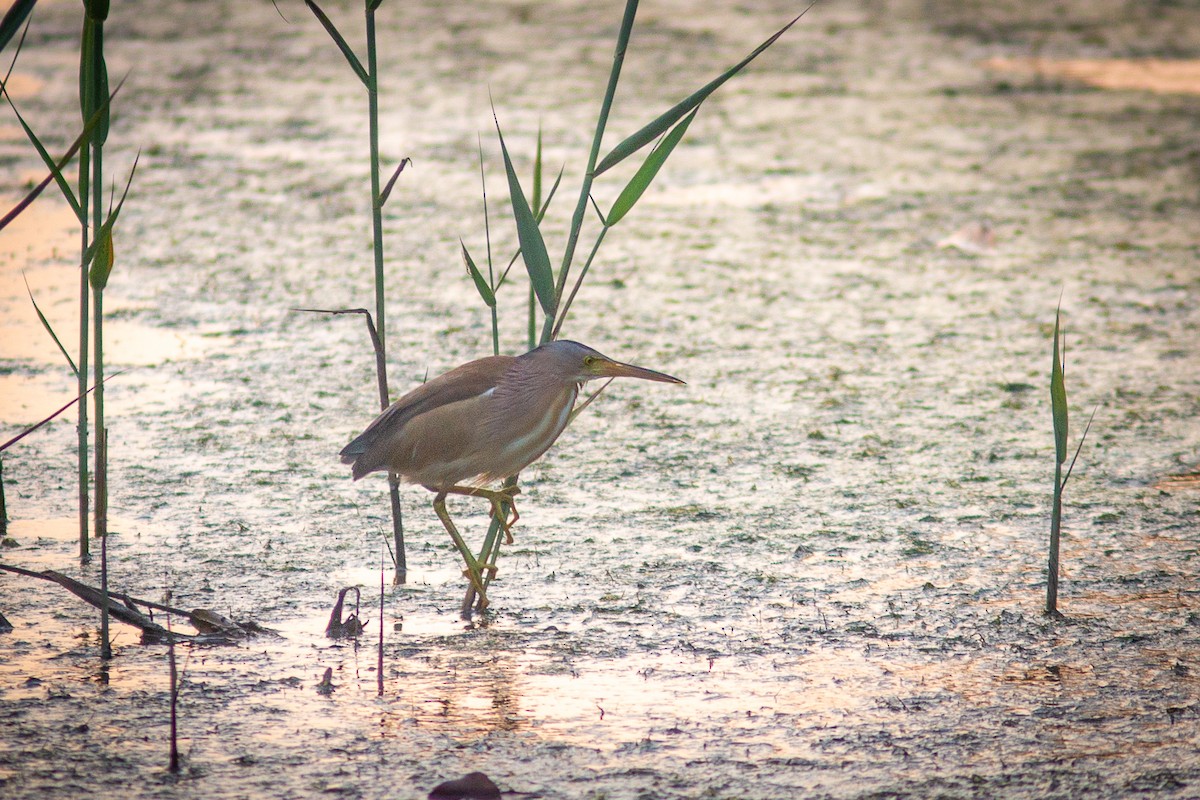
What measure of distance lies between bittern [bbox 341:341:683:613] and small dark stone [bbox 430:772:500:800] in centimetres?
46

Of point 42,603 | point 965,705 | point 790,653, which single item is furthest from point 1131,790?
point 42,603

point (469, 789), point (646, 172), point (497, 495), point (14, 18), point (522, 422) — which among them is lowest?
point (469, 789)

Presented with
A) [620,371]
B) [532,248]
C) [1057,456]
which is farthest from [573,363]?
[1057,456]

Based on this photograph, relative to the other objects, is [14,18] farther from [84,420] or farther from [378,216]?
[84,420]

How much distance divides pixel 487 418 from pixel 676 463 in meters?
0.72

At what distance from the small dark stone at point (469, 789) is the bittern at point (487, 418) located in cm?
46

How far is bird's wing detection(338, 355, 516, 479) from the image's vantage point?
6.92ft

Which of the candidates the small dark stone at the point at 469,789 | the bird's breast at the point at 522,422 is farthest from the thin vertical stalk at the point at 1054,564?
the small dark stone at the point at 469,789

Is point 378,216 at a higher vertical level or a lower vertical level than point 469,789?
higher

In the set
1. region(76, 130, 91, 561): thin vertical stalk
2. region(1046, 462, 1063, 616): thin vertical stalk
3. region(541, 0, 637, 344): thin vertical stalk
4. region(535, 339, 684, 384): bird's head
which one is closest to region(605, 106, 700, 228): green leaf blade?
region(541, 0, 637, 344): thin vertical stalk

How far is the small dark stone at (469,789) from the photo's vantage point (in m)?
1.64

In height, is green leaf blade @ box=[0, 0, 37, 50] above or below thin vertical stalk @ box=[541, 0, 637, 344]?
above

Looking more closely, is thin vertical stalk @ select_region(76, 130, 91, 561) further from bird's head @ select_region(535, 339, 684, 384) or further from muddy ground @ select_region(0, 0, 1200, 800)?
bird's head @ select_region(535, 339, 684, 384)

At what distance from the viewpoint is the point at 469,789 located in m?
1.64
